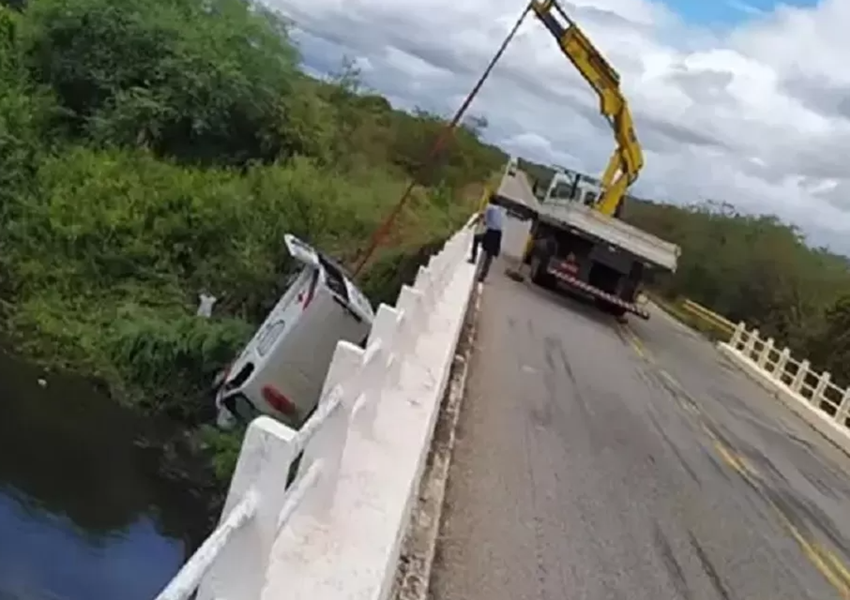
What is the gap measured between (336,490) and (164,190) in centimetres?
3530

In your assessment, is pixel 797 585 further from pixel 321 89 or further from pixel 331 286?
pixel 321 89

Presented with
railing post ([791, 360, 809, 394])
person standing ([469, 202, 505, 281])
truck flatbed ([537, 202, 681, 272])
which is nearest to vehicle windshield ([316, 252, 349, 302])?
person standing ([469, 202, 505, 281])

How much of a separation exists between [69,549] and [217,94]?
25.7 m

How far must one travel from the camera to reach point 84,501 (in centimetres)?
2511

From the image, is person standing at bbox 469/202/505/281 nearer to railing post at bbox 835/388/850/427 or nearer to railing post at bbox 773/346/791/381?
railing post at bbox 835/388/850/427

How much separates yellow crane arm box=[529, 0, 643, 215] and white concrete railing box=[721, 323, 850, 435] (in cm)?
576

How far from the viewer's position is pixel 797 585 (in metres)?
11.4

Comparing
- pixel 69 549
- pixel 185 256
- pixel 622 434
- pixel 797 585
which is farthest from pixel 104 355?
pixel 797 585

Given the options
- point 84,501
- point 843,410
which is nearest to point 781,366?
point 843,410

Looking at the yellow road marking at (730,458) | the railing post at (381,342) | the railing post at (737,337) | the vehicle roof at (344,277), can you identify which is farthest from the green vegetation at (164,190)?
the railing post at (381,342)

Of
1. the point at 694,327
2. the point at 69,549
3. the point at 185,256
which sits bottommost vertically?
the point at 69,549

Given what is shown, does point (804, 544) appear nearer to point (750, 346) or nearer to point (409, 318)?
point (409, 318)

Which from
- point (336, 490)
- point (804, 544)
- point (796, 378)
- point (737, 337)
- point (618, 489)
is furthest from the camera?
point (737, 337)

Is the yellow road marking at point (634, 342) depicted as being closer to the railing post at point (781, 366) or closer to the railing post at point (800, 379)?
the railing post at point (800, 379)
